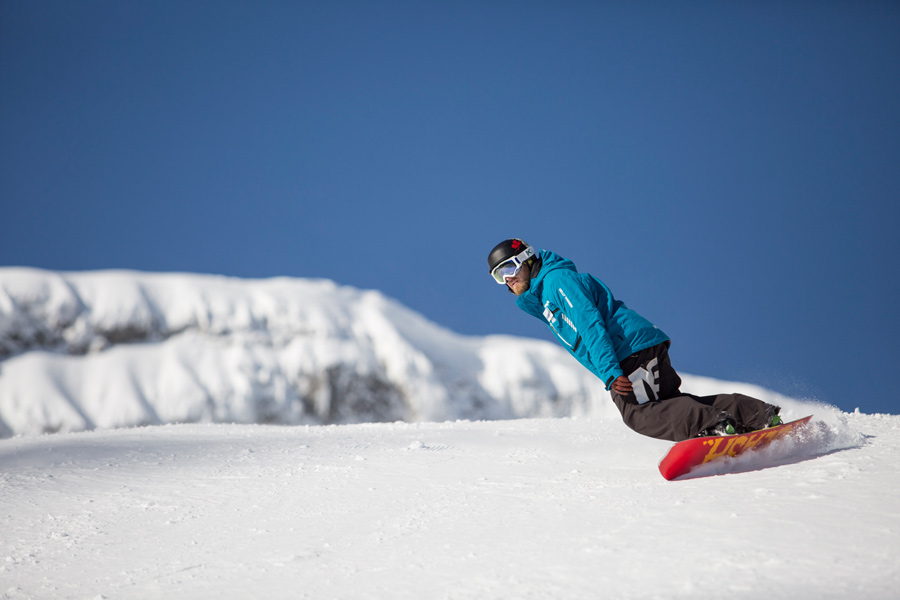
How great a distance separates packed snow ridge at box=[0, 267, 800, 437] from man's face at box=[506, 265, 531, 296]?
76679 mm

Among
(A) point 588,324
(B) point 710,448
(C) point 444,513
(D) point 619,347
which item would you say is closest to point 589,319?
(A) point 588,324

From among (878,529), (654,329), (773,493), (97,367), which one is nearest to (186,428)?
Answer: (654,329)

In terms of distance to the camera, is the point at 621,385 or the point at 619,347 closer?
the point at 621,385

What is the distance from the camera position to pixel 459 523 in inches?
110

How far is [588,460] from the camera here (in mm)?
4402

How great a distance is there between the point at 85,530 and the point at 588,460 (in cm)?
301

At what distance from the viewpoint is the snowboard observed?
11.1 ft

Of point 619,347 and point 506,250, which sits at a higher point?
point 506,250

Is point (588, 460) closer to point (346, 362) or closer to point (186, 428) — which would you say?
point (186, 428)

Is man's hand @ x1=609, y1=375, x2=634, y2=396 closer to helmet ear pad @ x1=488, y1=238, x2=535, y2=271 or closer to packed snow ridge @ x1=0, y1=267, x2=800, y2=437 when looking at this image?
helmet ear pad @ x1=488, y1=238, x2=535, y2=271

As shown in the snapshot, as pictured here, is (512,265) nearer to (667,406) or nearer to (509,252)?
(509,252)

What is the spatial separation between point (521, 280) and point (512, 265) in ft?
0.43

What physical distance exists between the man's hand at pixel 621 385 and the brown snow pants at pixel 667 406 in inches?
2.2

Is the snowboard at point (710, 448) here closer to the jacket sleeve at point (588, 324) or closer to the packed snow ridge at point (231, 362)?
the jacket sleeve at point (588, 324)
